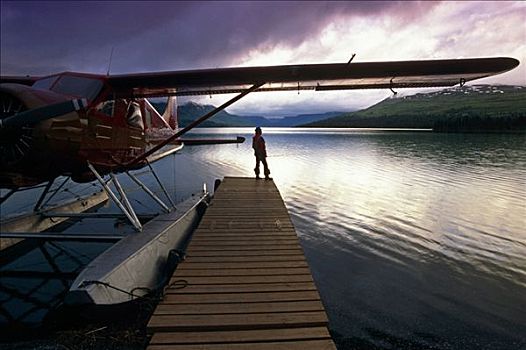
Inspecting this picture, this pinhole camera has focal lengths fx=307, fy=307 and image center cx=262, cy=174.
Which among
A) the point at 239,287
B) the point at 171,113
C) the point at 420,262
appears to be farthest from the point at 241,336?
the point at 171,113

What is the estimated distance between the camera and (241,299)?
350 centimetres

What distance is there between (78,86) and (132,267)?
356cm

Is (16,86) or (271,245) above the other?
(16,86)

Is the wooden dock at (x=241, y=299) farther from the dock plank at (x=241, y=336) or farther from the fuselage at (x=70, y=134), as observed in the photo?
the fuselage at (x=70, y=134)

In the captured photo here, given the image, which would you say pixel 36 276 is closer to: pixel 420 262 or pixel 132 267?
pixel 132 267

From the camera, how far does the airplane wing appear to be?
17.6 feet

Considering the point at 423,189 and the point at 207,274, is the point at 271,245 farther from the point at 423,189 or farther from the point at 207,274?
the point at 423,189

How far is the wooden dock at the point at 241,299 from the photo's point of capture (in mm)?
2777

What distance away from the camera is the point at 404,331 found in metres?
4.61

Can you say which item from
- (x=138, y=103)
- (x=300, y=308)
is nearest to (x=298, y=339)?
(x=300, y=308)

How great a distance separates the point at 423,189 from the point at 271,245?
45.1ft

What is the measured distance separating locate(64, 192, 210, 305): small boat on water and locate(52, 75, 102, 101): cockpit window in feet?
9.23

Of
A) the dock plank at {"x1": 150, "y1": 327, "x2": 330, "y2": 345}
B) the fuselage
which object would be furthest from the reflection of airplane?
the dock plank at {"x1": 150, "y1": 327, "x2": 330, "y2": 345}

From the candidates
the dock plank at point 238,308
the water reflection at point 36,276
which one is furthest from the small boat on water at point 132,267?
the water reflection at point 36,276
